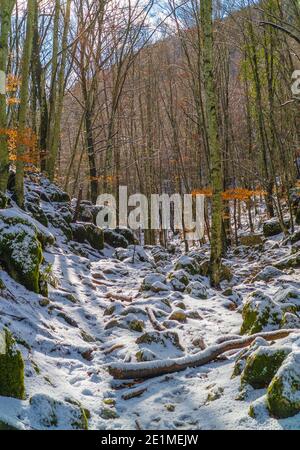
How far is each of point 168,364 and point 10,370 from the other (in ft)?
5.99

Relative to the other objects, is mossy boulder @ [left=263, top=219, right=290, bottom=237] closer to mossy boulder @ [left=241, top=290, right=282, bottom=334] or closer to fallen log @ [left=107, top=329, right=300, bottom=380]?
mossy boulder @ [left=241, top=290, right=282, bottom=334]

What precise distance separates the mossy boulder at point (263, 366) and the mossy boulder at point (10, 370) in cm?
206

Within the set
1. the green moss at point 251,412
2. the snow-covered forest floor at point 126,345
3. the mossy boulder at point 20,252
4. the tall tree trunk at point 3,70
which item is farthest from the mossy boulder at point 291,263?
the green moss at point 251,412

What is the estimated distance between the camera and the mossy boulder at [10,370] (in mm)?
3398

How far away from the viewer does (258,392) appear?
3.72 m

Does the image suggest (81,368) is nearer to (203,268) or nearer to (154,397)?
(154,397)

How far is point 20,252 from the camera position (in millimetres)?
6035

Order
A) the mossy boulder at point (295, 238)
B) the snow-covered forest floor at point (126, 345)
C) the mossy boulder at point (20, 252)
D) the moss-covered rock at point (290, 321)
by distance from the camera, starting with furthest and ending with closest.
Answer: the mossy boulder at point (295, 238) < the mossy boulder at point (20, 252) < the moss-covered rock at point (290, 321) < the snow-covered forest floor at point (126, 345)

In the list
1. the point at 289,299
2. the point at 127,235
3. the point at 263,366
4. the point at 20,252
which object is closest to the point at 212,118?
the point at 289,299

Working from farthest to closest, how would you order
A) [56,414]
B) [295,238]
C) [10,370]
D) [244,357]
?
[295,238]
[244,357]
[10,370]
[56,414]

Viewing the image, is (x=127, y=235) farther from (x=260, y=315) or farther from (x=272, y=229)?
(x=260, y=315)

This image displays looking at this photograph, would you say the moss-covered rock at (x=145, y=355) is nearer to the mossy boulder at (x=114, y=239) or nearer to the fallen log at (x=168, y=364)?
the fallen log at (x=168, y=364)

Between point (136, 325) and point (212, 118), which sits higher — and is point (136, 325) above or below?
below
